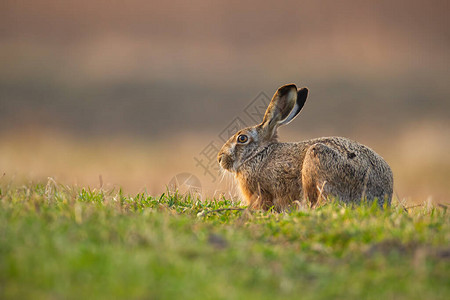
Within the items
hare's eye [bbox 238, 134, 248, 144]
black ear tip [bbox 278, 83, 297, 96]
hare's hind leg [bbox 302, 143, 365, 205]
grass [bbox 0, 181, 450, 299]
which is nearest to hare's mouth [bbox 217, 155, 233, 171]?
hare's eye [bbox 238, 134, 248, 144]

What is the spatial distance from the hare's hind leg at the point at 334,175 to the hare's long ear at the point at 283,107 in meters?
1.79

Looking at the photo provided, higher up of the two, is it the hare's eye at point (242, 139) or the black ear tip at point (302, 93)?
the black ear tip at point (302, 93)

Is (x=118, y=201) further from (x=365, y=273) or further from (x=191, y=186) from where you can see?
(x=365, y=273)

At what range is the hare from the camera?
8.84m

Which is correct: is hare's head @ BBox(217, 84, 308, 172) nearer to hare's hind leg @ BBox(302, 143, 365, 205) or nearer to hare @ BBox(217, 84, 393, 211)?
hare @ BBox(217, 84, 393, 211)

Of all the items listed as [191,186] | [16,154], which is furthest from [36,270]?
[16,154]

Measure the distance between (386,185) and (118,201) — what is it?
4.13 meters

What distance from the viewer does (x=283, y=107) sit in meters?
10.7

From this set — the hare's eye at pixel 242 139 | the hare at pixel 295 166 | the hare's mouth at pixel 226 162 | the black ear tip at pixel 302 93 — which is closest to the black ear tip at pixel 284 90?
the hare at pixel 295 166

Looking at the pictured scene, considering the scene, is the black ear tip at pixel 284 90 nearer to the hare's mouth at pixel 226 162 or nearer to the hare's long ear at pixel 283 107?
the hare's long ear at pixel 283 107

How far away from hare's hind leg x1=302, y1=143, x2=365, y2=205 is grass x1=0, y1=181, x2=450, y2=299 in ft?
5.16

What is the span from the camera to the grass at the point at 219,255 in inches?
180

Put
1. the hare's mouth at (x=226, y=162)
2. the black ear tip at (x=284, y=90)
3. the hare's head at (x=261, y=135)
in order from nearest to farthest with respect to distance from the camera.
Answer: the black ear tip at (x=284, y=90), the hare's head at (x=261, y=135), the hare's mouth at (x=226, y=162)

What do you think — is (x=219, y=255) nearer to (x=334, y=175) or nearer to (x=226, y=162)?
(x=334, y=175)
